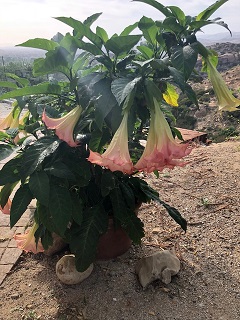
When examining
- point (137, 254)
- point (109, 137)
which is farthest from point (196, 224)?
point (109, 137)

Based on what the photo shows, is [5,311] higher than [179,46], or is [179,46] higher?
→ [179,46]

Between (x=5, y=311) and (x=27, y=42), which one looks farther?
(x=5, y=311)

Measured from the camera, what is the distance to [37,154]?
125cm

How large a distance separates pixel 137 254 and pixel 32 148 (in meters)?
1.02

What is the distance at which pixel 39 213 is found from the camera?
1498 millimetres

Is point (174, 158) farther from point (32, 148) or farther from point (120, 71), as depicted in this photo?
point (32, 148)

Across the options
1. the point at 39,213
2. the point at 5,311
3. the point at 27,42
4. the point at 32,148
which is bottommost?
the point at 5,311

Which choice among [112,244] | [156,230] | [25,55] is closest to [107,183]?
[112,244]

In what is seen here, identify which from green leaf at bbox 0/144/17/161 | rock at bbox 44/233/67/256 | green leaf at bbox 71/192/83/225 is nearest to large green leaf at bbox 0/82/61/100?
green leaf at bbox 0/144/17/161

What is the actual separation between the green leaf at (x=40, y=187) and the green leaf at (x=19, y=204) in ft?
0.49

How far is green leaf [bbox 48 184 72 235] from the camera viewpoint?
1.32 m

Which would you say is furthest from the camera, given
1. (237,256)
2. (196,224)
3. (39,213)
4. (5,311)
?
(196,224)

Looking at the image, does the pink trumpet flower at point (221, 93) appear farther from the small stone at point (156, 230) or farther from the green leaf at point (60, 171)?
the small stone at point (156, 230)

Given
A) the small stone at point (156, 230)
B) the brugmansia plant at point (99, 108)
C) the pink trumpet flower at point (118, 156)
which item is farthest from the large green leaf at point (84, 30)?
the small stone at point (156, 230)
